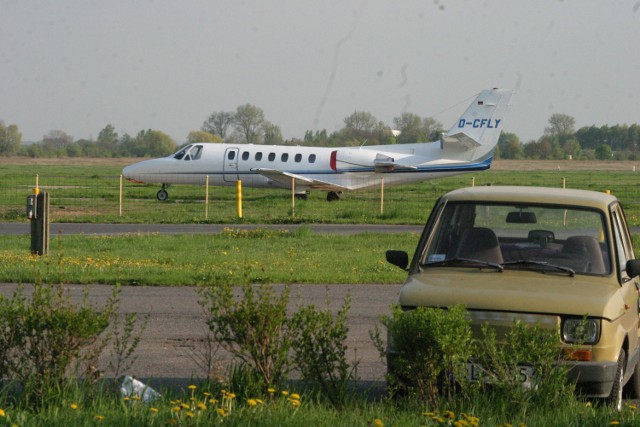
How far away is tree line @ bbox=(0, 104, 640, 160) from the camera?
9788 centimetres

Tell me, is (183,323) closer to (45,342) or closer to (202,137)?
(45,342)

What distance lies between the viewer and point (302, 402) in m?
7.24

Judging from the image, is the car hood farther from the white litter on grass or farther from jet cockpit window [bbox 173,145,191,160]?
jet cockpit window [bbox 173,145,191,160]

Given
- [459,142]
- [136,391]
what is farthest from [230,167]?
[136,391]

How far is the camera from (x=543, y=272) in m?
8.52

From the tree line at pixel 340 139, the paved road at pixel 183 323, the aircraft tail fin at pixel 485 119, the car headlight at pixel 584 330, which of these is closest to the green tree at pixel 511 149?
the tree line at pixel 340 139

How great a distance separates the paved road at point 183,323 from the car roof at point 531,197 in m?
1.70

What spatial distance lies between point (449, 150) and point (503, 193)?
3438cm

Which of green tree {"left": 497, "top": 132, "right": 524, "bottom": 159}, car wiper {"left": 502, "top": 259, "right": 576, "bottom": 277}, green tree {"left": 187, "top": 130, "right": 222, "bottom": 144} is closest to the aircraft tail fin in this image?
car wiper {"left": 502, "top": 259, "right": 576, "bottom": 277}

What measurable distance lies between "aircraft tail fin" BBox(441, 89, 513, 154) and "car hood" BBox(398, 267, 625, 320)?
35383 mm

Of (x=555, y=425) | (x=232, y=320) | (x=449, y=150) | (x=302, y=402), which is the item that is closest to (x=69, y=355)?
(x=232, y=320)

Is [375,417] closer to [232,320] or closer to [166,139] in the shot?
[232,320]

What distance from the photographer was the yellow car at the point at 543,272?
7660mm

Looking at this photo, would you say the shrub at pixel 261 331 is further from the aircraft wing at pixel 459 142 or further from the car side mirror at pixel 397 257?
the aircraft wing at pixel 459 142
